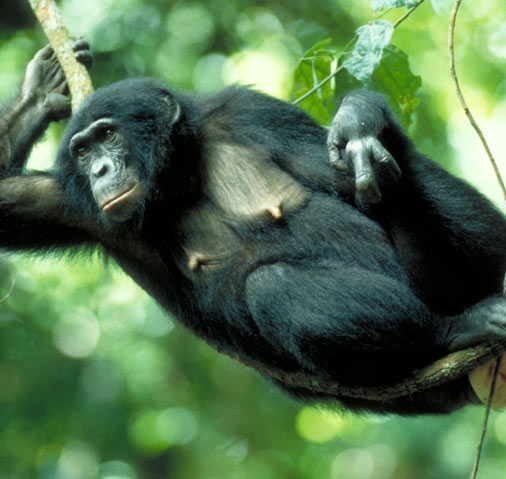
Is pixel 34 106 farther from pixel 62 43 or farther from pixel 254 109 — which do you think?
pixel 254 109

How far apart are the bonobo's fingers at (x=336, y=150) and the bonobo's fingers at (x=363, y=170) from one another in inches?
2.6

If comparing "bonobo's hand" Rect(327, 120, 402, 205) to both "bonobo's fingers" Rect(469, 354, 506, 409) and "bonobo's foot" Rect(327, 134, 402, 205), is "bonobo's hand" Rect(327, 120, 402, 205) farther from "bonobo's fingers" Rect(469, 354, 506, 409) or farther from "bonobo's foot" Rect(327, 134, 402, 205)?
"bonobo's fingers" Rect(469, 354, 506, 409)

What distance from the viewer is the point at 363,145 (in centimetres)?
357

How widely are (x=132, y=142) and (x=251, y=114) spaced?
0.79 m

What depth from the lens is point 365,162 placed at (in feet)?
11.5

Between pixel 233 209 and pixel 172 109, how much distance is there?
0.83m

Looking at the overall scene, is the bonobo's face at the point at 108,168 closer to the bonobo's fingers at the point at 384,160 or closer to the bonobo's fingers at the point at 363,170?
the bonobo's fingers at the point at 363,170

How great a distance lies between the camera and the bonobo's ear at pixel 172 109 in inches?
169

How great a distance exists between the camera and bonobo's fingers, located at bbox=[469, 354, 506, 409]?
3.68 m

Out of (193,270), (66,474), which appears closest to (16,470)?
(66,474)

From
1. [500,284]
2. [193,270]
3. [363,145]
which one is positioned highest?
[363,145]

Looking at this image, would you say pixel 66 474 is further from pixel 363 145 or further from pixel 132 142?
pixel 363 145

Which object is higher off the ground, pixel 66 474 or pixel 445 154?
pixel 445 154

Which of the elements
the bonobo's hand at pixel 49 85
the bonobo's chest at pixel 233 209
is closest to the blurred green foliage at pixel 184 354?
the bonobo's hand at pixel 49 85
